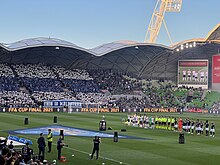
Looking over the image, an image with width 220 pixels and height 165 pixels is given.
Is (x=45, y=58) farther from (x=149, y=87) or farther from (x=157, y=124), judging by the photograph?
(x=157, y=124)

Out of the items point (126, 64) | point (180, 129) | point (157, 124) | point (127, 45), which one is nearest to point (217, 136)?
point (180, 129)

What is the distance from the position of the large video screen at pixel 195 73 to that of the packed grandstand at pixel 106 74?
1913 millimetres

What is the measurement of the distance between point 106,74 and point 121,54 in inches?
347

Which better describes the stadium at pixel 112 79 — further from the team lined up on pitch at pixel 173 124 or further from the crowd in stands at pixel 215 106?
the team lined up on pitch at pixel 173 124

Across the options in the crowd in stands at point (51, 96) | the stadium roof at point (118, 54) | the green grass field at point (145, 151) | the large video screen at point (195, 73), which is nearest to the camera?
the green grass field at point (145, 151)

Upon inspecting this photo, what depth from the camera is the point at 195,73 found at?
3516 inches

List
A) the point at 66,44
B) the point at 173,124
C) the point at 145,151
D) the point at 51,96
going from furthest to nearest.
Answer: the point at 51,96
the point at 66,44
the point at 173,124
the point at 145,151

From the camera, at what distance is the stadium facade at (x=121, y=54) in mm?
80000

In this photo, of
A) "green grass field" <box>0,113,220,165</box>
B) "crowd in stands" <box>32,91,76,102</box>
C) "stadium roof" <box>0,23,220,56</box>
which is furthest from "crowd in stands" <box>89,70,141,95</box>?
"green grass field" <box>0,113,220,165</box>

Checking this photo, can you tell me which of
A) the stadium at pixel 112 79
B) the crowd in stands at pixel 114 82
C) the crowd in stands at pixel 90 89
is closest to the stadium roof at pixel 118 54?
the stadium at pixel 112 79

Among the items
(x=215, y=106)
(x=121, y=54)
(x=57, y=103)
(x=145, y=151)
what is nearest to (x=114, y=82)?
(x=121, y=54)

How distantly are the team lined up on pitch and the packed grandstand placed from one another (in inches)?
1201

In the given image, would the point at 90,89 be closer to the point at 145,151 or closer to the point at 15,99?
the point at 15,99

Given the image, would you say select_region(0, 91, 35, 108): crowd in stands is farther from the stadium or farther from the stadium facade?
the stadium facade
